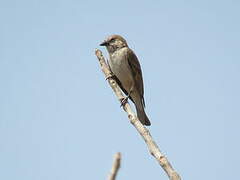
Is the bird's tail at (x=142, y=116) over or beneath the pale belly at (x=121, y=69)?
beneath

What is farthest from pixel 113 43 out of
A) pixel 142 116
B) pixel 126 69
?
pixel 142 116

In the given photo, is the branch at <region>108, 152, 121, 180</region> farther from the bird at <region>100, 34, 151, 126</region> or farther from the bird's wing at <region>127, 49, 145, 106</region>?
the bird's wing at <region>127, 49, 145, 106</region>

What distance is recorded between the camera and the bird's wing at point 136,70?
26.8ft

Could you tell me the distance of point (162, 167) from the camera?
2.98 m

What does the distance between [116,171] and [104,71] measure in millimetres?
4311

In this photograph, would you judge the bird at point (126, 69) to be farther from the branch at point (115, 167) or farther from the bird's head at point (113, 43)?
the branch at point (115, 167)

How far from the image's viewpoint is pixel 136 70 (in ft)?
27.0

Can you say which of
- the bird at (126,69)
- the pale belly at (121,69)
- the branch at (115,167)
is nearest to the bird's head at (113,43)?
the bird at (126,69)

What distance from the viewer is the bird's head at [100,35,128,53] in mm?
8234

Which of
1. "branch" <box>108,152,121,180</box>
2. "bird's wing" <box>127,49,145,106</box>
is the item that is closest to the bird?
"bird's wing" <box>127,49,145,106</box>

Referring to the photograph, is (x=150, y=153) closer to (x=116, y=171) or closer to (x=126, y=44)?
(x=116, y=171)

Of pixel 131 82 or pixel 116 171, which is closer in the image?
pixel 116 171

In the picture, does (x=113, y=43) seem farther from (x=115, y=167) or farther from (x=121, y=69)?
(x=115, y=167)

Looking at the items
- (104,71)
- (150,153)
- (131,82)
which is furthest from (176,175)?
(131,82)
